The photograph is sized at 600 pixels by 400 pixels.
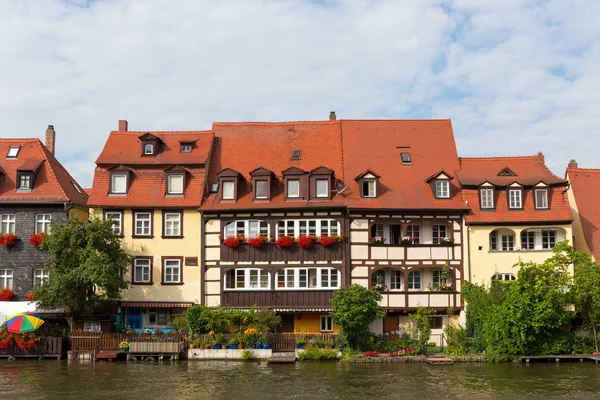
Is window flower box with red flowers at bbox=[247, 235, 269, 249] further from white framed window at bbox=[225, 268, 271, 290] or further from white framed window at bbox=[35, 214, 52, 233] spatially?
white framed window at bbox=[35, 214, 52, 233]

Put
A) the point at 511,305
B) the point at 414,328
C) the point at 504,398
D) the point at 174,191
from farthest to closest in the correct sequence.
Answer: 1. the point at 174,191
2. the point at 414,328
3. the point at 511,305
4. the point at 504,398

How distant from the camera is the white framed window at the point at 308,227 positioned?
40.9 meters

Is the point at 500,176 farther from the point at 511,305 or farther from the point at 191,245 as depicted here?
the point at 191,245

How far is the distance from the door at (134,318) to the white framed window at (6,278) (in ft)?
21.7

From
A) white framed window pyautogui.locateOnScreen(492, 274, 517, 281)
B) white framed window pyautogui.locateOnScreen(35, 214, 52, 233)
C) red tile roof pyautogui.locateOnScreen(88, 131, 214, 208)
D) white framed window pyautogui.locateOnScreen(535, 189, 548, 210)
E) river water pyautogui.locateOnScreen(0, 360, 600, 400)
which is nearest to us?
river water pyautogui.locateOnScreen(0, 360, 600, 400)

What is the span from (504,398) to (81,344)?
827 inches

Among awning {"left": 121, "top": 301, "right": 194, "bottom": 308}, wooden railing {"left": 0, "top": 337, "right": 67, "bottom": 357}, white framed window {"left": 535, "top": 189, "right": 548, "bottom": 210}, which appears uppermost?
white framed window {"left": 535, "top": 189, "right": 548, "bottom": 210}

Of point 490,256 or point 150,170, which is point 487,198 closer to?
point 490,256

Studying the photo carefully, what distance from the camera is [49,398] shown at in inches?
1009

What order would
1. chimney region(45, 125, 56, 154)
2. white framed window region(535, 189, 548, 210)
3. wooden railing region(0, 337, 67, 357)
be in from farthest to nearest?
1. chimney region(45, 125, 56, 154)
2. white framed window region(535, 189, 548, 210)
3. wooden railing region(0, 337, 67, 357)

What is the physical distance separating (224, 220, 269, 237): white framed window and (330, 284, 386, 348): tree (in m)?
5.89

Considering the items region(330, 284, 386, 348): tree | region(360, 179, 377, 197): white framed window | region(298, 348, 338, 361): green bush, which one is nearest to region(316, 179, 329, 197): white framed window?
region(360, 179, 377, 197): white framed window

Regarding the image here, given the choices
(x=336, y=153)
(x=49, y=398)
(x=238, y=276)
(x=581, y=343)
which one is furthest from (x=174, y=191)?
(x=581, y=343)

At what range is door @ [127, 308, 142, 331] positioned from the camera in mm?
41531
